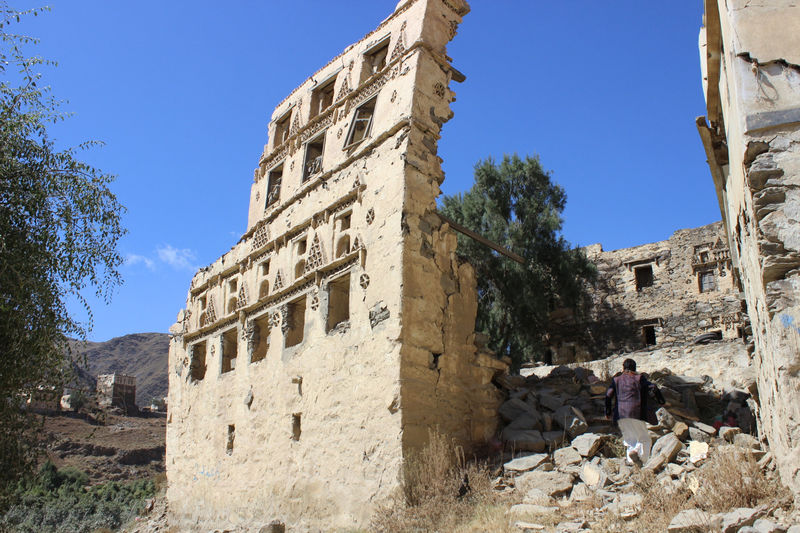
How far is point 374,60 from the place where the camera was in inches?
520

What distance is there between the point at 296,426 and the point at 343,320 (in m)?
1.88

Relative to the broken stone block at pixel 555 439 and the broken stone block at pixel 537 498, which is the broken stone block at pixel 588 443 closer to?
the broken stone block at pixel 555 439

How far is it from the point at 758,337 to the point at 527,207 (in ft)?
58.5

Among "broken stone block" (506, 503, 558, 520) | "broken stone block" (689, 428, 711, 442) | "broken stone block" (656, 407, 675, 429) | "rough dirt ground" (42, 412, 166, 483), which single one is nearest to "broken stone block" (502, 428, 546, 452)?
"broken stone block" (656, 407, 675, 429)

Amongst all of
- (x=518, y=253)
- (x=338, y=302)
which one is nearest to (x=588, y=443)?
(x=338, y=302)

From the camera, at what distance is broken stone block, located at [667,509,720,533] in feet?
18.8

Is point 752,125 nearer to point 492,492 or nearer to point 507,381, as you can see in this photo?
point 492,492

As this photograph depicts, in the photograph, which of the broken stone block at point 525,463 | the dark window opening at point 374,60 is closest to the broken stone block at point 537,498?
the broken stone block at point 525,463

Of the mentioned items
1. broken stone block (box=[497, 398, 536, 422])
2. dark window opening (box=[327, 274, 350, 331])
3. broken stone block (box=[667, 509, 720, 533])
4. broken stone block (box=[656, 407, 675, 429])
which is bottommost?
broken stone block (box=[667, 509, 720, 533])

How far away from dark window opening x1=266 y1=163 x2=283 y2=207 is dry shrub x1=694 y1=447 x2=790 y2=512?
1023cm

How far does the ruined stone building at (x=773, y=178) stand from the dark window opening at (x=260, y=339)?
9.02m

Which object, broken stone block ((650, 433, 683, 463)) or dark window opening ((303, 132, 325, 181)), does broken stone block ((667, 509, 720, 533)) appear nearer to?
broken stone block ((650, 433, 683, 463))

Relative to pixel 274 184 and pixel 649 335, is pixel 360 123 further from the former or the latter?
pixel 649 335

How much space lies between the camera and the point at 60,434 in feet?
103
